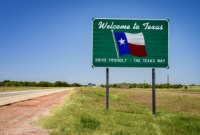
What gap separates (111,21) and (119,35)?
846mm

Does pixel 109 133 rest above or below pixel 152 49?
below

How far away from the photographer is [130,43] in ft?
54.7

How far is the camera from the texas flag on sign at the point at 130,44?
54.5 ft

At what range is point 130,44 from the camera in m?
16.7

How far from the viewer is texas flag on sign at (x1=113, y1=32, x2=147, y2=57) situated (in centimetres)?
1661

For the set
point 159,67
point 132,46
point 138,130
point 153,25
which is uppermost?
point 153,25

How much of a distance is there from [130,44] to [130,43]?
0.05 metres

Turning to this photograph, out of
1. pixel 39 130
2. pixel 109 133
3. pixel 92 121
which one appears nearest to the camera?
pixel 109 133

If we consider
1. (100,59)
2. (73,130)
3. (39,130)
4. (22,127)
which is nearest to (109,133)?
(73,130)

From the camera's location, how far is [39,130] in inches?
410

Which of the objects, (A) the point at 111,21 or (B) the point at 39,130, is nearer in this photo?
(B) the point at 39,130

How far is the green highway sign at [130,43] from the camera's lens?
16562 millimetres

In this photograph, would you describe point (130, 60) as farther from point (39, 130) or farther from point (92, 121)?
point (39, 130)

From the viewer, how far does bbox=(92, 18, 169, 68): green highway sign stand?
652 inches
